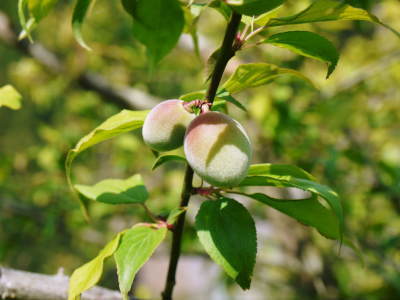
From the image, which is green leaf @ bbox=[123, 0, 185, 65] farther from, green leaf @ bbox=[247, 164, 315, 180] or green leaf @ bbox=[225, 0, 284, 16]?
green leaf @ bbox=[247, 164, 315, 180]

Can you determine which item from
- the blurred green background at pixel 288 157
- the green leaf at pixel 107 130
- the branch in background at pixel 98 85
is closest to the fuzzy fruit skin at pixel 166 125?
the green leaf at pixel 107 130

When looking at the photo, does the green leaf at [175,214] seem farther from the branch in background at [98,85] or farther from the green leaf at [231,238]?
the branch in background at [98,85]

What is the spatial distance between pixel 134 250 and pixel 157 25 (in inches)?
8.1

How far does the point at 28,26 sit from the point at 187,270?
4.84m

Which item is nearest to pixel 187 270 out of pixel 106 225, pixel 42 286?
pixel 106 225

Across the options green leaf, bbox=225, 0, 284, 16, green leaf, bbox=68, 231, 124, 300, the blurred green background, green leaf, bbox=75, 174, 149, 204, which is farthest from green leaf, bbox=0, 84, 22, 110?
the blurred green background

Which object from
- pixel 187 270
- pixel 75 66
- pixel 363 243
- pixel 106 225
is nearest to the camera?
pixel 363 243

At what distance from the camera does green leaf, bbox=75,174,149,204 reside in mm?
497

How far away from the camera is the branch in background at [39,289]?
1.69ft

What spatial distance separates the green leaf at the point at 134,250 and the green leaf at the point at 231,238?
0.17 ft

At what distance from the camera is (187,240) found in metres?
1.36

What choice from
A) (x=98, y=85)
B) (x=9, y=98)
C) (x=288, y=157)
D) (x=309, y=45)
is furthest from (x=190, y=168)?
(x=98, y=85)

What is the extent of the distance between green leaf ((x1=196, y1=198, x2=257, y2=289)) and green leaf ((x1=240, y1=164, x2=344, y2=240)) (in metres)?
0.03

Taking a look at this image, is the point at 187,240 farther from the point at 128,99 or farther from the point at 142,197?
the point at 142,197
